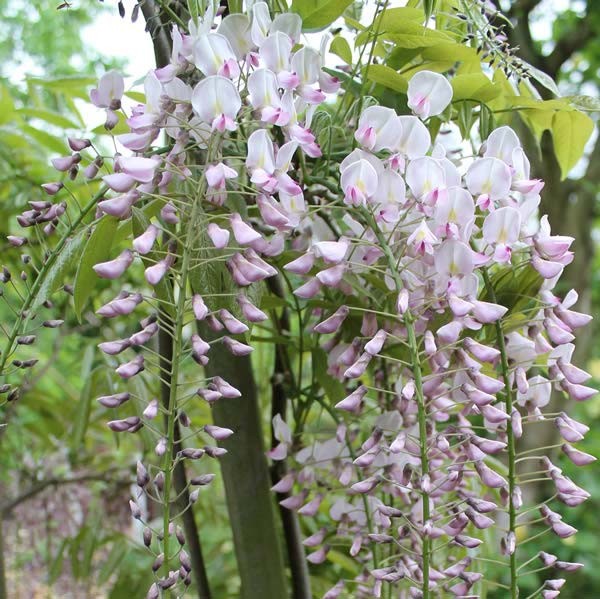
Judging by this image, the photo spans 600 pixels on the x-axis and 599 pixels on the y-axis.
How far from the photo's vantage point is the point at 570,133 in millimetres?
545

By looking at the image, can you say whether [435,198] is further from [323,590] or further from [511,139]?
[323,590]

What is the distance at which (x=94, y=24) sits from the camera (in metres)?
3.84

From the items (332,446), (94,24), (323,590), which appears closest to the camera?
(332,446)

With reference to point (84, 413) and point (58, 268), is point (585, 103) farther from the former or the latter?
point (84, 413)

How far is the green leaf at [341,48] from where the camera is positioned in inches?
20.0

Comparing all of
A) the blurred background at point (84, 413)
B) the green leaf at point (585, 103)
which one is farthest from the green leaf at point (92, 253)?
the green leaf at point (585, 103)

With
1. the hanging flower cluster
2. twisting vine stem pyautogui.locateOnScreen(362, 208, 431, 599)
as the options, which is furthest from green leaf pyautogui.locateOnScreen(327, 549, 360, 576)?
twisting vine stem pyautogui.locateOnScreen(362, 208, 431, 599)

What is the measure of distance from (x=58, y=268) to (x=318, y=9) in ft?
0.65

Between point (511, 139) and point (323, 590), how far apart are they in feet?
1.48

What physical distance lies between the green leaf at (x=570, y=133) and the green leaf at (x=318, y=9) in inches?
6.7

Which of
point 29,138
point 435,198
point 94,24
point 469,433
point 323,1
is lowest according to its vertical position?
point 469,433

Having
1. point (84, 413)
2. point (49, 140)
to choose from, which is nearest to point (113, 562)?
point (84, 413)

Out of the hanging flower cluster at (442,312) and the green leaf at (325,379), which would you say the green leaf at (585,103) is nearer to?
the hanging flower cluster at (442,312)

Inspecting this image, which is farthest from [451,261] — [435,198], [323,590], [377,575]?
[323,590]
